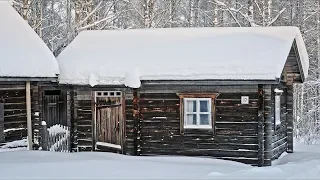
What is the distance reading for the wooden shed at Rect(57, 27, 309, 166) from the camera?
47.4ft

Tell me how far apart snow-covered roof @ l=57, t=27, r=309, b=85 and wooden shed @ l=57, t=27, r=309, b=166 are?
0.03m

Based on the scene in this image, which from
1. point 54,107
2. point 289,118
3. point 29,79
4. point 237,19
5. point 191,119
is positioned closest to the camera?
point 29,79

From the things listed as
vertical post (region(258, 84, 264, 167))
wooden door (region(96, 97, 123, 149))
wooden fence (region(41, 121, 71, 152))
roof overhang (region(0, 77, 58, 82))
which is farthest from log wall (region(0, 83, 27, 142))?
vertical post (region(258, 84, 264, 167))

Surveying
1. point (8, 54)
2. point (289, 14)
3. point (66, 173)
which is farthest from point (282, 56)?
point (289, 14)

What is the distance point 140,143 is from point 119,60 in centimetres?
279

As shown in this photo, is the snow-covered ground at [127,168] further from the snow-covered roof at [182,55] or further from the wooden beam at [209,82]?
the snow-covered roof at [182,55]

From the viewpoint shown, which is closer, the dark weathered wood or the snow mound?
the snow mound

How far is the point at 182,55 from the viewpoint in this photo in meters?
15.6

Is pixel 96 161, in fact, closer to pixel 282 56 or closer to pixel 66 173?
pixel 66 173

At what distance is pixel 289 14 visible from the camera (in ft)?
104

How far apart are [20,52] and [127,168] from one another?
18.0ft

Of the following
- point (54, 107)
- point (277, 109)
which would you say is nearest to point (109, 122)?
point (54, 107)

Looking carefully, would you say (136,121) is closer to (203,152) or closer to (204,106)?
(204,106)

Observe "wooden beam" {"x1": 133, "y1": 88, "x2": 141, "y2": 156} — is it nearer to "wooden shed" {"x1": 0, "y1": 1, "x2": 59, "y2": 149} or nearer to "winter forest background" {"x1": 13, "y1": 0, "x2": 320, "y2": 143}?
"wooden shed" {"x1": 0, "y1": 1, "x2": 59, "y2": 149}
